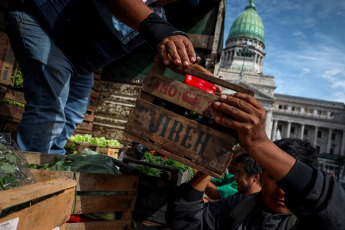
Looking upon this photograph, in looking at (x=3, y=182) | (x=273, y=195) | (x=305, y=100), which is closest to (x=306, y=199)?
(x=273, y=195)

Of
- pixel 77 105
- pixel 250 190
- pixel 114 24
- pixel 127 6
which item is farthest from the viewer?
pixel 250 190

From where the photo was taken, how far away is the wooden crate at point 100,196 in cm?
159

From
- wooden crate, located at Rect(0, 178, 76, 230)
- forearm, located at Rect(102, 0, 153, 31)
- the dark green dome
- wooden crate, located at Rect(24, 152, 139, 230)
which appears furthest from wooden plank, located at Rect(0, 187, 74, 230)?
the dark green dome

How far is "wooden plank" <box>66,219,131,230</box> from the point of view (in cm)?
160

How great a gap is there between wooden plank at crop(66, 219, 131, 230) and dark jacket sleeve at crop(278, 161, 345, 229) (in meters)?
1.21

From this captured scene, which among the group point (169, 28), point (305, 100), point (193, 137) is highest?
point (305, 100)

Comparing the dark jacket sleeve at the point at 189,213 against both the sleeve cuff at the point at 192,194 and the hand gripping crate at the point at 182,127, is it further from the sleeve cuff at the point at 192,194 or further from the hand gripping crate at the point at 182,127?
the hand gripping crate at the point at 182,127

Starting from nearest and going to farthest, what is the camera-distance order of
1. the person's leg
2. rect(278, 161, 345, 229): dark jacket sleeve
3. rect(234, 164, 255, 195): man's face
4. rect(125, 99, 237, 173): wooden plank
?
rect(278, 161, 345, 229): dark jacket sleeve
rect(125, 99, 237, 173): wooden plank
the person's leg
rect(234, 164, 255, 195): man's face

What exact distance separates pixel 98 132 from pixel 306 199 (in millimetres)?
6362

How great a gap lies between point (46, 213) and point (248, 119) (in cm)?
109

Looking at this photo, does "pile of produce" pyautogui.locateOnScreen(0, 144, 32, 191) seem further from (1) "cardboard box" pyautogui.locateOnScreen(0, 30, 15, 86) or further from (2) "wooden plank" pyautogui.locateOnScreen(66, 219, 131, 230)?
(1) "cardboard box" pyautogui.locateOnScreen(0, 30, 15, 86)

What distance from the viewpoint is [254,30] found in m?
66.8

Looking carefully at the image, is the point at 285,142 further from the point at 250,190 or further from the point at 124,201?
the point at 250,190

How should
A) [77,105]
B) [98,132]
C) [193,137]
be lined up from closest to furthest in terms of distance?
[193,137] → [77,105] → [98,132]
